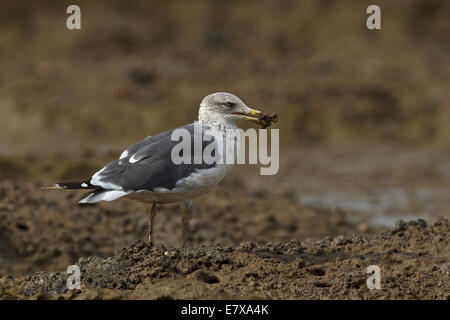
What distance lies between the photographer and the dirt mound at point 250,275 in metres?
6.25

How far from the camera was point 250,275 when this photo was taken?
6.64m

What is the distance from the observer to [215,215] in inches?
491

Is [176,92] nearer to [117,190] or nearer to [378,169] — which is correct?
[378,169]

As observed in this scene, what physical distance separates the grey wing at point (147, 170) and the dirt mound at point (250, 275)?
57 centimetres

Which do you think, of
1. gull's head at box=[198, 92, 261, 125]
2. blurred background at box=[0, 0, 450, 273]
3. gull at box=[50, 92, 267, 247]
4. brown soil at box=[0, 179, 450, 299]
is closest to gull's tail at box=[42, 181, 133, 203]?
gull at box=[50, 92, 267, 247]

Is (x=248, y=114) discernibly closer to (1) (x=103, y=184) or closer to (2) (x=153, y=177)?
(2) (x=153, y=177)

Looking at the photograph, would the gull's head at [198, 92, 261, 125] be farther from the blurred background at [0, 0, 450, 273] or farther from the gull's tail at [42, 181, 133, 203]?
the blurred background at [0, 0, 450, 273]

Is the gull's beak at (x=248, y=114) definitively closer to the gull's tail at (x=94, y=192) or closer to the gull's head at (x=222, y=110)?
the gull's head at (x=222, y=110)

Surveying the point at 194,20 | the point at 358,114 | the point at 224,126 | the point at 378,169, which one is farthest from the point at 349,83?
the point at 224,126

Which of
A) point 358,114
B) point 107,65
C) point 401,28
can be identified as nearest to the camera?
point 358,114

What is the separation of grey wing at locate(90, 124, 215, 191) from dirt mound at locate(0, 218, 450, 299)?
1.87 ft

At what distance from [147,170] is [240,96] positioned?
1303 cm
